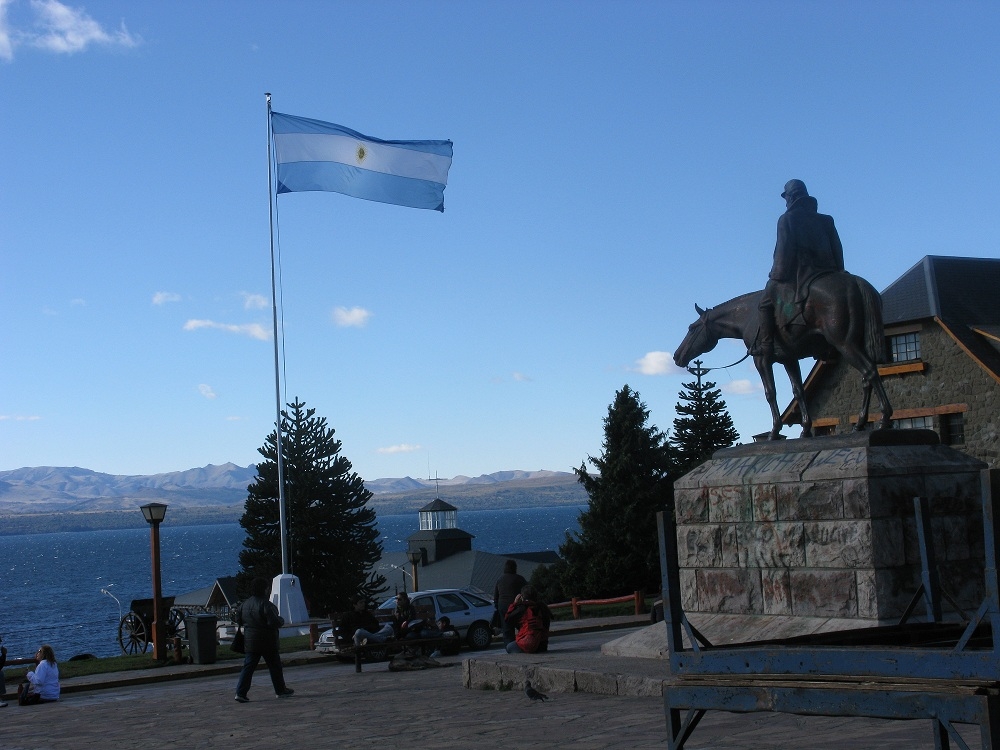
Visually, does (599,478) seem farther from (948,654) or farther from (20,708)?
(948,654)

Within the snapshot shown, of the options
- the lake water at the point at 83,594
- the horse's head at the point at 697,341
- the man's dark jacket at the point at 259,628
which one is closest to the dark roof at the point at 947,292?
the lake water at the point at 83,594

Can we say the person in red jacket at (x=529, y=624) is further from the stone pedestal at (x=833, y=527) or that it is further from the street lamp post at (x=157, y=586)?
the street lamp post at (x=157, y=586)

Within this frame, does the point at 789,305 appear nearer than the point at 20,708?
Yes

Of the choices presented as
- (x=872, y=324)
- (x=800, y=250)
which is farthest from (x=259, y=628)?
(x=872, y=324)

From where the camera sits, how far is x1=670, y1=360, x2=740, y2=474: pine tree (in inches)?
1992

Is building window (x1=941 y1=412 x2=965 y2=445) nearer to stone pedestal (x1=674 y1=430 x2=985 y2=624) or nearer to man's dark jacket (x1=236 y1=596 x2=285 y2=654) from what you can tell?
stone pedestal (x1=674 y1=430 x2=985 y2=624)

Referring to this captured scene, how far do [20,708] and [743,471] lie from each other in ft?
34.4

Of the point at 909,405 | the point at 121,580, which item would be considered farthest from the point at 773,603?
the point at 121,580

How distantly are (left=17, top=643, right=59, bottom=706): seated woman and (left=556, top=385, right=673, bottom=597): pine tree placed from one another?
24.3 m

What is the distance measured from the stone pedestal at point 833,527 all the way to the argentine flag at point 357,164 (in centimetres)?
A: 1421

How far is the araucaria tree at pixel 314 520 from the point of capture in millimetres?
44531

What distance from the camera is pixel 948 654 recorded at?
13.2ft

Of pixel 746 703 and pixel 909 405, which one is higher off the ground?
pixel 909 405

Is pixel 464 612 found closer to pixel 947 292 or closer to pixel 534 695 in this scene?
pixel 534 695
